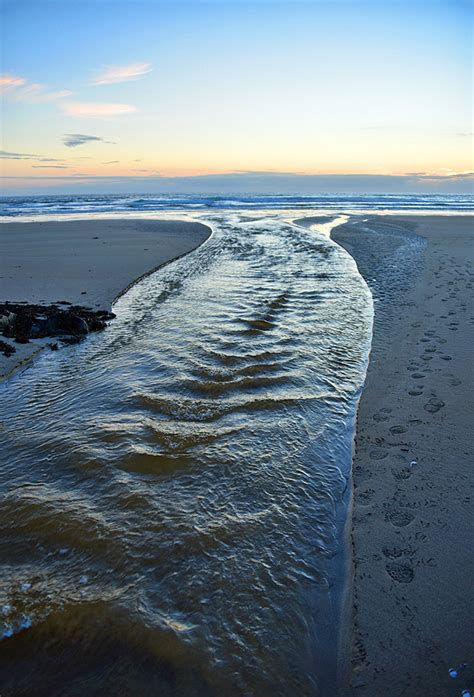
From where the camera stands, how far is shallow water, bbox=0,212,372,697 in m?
2.52

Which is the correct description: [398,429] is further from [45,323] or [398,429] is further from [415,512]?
[45,323]

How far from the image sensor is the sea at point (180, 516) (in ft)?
8.24

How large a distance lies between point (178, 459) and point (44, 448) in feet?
5.07

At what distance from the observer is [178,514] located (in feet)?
11.9

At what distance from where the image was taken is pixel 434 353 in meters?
6.60

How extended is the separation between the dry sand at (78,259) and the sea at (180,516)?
241 centimetres

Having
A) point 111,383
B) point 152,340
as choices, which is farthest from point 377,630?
point 152,340

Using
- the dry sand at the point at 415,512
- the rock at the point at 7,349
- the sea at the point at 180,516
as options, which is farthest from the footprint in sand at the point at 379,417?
the rock at the point at 7,349

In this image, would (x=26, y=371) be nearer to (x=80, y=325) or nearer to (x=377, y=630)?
(x=80, y=325)

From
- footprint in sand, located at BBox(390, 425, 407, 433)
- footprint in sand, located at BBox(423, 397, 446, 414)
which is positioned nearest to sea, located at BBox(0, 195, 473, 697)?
footprint in sand, located at BBox(390, 425, 407, 433)

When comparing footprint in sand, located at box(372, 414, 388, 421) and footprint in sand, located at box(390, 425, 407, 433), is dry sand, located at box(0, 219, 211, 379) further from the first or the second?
footprint in sand, located at box(390, 425, 407, 433)

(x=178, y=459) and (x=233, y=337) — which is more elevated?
(x=233, y=337)

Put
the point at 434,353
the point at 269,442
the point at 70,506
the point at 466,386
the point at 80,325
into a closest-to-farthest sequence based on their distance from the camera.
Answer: the point at 70,506
the point at 269,442
the point at 466,386
the point at 434,353
the point at 80,325

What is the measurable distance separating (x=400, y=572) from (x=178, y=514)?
1796mm
